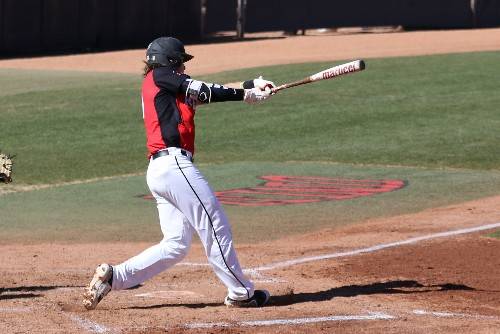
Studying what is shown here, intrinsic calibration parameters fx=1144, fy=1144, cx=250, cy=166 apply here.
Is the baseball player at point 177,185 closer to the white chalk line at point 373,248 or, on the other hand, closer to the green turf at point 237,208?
the white chalk line at point 373,248

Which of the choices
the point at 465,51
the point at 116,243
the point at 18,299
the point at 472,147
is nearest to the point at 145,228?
the point at 116,243

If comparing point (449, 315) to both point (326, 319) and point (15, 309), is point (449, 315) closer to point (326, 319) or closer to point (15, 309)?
point (326, 319)

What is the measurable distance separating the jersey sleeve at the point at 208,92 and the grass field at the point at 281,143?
4200 millimetres

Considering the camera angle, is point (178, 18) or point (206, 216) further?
point (178, 18)

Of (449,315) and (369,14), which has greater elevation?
(369,14)

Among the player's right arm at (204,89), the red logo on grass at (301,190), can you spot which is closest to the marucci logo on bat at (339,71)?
the player's right arm at (204,89)

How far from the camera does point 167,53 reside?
8672 millimetres

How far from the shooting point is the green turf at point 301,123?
1866cm

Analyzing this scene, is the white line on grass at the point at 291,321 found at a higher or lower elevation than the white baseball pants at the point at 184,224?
lower

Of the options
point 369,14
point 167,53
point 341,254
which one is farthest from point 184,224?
point 369,14

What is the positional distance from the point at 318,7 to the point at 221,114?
24.5 metres

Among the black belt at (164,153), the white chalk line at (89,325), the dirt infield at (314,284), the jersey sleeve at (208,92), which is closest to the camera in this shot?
the white chalk line at (89,325)

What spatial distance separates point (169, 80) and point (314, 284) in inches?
93.0

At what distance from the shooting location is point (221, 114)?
23031mm
